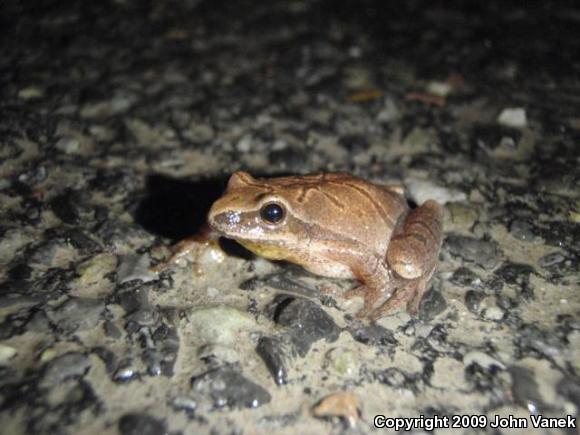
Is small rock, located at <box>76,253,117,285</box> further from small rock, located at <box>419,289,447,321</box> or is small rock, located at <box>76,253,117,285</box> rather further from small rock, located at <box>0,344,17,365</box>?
small rock, located at <box>419,289,447,321</box>

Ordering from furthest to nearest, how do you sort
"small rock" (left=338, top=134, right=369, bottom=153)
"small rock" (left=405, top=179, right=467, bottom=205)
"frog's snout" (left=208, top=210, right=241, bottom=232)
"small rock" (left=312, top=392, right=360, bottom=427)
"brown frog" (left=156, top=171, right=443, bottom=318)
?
"small rock" (left=338, top=134, right=369, bottom=153) < "small rock" (left=405, top=179, right=467, bottom=205) < "brown frog" (left=156, top=171, right=443, bottom=318) < "frog's snout" (left=208, top=210, right=241, bottom=232) < "small rock" (left=312, top=392, right=360, bottom=427)

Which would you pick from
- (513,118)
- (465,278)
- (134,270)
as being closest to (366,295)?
(465,278)

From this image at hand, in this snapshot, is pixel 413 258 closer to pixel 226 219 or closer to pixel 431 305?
pixel 431 305

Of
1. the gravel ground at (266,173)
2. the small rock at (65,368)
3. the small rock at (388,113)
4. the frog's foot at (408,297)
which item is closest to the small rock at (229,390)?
the gravel ground at (266,173)

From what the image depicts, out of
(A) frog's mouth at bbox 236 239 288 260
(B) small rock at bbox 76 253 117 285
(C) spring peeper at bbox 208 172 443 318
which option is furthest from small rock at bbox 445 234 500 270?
(B) small rock at bbox 76 253 117 285

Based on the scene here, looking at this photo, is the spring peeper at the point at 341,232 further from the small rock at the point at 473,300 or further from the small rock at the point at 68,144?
the small rock at the point at 68,144

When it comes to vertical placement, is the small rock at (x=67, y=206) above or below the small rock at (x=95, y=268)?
above

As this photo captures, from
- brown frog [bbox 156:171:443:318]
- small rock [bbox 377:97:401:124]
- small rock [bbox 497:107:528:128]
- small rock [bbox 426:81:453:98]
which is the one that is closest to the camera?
brown frog [bbox 156:171:443:318]
